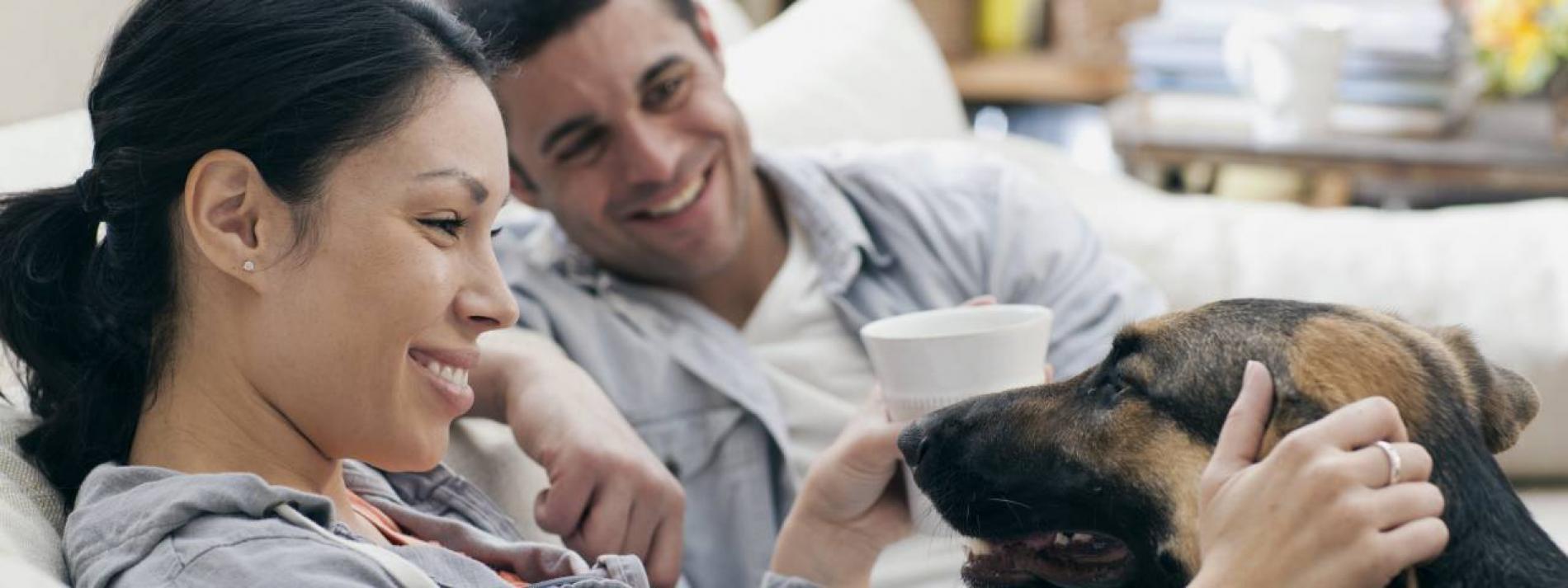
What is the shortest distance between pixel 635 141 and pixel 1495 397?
0.89m

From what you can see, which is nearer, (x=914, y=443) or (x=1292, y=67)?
(x=914, y=443)

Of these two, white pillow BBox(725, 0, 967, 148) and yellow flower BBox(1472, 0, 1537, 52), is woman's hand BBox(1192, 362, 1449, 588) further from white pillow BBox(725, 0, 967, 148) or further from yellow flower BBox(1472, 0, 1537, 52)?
yellow flower BBox(1472, 0, 1537, 52)

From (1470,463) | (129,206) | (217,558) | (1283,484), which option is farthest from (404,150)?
(1470,463)

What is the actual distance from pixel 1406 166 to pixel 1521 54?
0.28 metres

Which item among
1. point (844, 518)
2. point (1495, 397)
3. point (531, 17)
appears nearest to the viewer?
point (1495, 397)

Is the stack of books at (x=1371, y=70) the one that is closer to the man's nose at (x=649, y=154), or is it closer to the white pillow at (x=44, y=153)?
the man's nose at (x=649, y=154)

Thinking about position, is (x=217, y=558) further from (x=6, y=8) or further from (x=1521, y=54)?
(x=1521, y=54)

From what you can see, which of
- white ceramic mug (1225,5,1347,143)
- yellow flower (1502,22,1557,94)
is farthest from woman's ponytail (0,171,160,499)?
yellow flower (1502,22,1557,94)

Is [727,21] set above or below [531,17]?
below

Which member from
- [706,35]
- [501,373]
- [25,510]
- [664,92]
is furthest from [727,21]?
[25,510]

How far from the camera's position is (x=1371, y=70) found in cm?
315

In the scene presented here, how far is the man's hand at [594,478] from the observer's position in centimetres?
140

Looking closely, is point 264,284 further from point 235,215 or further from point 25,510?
point 25,510

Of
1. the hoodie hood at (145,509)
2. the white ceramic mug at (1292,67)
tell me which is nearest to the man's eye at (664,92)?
the hoodie hood at (145,509)
